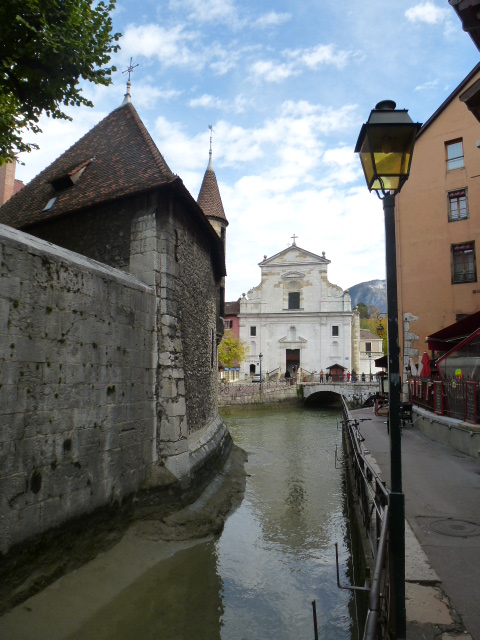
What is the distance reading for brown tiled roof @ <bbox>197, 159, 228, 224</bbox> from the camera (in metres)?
16.5

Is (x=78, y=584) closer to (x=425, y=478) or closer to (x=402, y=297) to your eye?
(x=425, y=478)

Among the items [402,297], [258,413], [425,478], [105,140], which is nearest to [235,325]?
[258,413]

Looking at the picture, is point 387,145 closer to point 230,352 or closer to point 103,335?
point 103,335

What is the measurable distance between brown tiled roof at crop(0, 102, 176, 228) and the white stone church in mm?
35499

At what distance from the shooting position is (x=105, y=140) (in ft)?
39.7

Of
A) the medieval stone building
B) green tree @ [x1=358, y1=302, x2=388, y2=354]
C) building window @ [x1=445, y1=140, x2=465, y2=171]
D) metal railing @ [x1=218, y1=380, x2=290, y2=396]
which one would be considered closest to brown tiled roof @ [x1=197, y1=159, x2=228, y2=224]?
the medieval stone building

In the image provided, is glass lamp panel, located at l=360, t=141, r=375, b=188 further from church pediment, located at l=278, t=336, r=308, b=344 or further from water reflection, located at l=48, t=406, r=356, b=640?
church pediment, located at l=278, t=336, r=308, b=344

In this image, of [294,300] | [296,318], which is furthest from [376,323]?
[296,318]

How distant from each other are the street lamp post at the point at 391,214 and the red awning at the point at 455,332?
12148mm

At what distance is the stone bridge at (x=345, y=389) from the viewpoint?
119 ft

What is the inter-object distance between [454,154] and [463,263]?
184 inches

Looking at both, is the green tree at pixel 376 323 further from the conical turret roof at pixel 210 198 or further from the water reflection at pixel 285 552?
the water reflection at pixel 285 552

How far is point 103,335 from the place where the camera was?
6895 millimetres

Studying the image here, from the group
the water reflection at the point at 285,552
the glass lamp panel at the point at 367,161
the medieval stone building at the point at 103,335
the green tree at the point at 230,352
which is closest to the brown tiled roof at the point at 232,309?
the green tree at the point at 230,352
